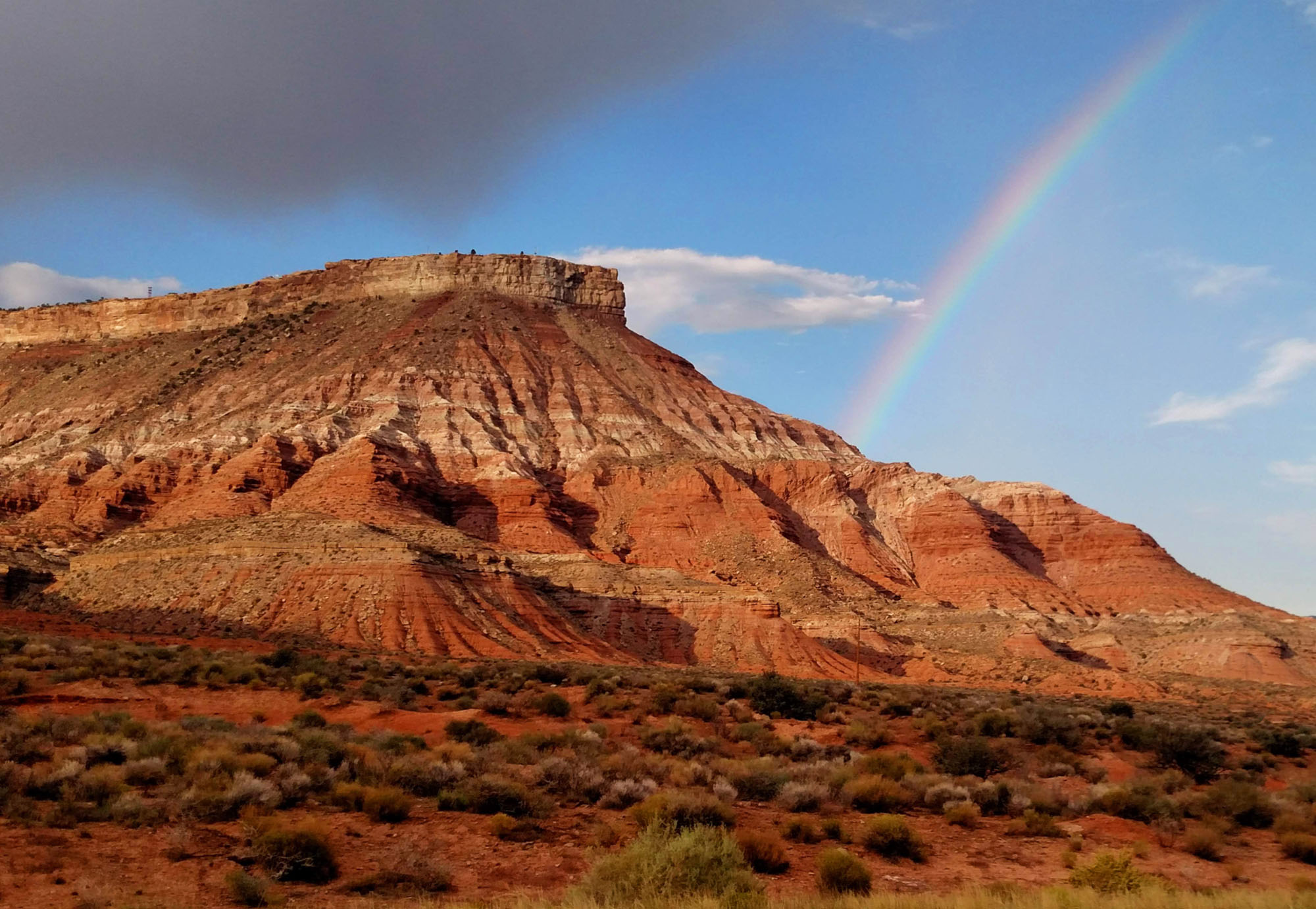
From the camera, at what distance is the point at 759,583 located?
80.7 m

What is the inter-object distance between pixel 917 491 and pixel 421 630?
58.3 metres

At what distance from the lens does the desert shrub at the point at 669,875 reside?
459 inches

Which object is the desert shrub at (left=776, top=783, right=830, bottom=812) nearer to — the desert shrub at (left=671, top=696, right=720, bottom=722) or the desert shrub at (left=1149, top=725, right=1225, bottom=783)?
the desert shrub at (left=671, top=696, right=720, bottom=722)

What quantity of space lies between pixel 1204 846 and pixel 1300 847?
1.63 meters

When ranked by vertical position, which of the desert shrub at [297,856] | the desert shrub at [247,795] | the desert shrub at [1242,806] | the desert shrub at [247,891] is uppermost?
the desert shrub at [1242,806]

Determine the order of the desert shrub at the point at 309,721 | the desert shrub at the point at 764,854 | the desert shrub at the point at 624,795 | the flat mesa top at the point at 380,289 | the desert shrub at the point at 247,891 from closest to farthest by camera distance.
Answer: the desert shrub at the point at 247,891 → the desert shrub at the point at 764,854 → the desert shrub at the point at 624,795 → the desert shrub at the point at 309,721 → the flat mesa top at the point at 380,289

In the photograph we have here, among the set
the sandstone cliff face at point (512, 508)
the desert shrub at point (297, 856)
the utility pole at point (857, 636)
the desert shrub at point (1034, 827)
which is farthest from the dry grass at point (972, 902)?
the utility pole at point (857, 636)

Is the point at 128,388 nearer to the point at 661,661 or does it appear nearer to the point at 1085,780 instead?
the point at 661,661

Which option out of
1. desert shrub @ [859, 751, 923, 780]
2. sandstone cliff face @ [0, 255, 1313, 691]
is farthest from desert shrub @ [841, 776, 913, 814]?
sandstone cliff face @ [0, 255, 1313, 691]

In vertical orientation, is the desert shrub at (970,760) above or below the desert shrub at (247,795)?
above

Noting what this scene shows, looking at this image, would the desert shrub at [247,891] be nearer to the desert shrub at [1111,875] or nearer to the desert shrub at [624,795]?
the desert shrub at [624,795]

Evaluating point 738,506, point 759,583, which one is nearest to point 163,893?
point 759,583

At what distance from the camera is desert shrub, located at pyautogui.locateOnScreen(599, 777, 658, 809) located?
17406mm

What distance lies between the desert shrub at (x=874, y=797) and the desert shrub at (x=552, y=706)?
10891 millimetres
